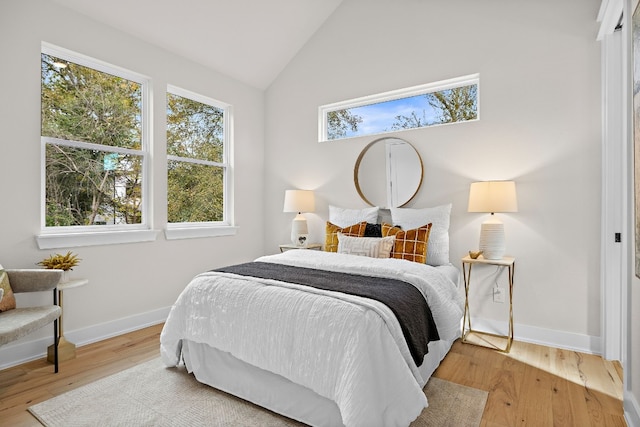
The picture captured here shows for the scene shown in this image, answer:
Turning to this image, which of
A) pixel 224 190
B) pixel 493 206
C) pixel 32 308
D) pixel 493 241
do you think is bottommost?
pixel 32 308

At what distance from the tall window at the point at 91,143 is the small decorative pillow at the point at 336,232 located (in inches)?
72.5

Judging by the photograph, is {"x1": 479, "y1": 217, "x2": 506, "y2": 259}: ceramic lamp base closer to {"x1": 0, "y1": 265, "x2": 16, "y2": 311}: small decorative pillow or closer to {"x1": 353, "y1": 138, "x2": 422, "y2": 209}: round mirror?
{"x1": 353, "y1": 138, "x2": 422, "y2": 209}: round mirror

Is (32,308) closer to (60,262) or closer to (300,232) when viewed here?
(60,262)

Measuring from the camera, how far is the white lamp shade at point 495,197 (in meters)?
2.79

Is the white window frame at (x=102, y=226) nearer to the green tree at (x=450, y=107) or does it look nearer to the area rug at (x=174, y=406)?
the area rug at (x=174, y=406)

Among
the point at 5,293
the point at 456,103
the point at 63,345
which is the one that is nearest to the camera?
the point at 5,293

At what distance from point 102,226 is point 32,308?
0.95 meters

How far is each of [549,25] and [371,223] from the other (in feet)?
7.39

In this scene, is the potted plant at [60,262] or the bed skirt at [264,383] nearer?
the bed skirt at [264,383]

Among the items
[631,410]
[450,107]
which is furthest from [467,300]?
[450,107]

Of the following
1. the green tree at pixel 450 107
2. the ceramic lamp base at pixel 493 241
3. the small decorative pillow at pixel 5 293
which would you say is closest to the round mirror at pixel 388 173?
the green tree at pixel 450 107

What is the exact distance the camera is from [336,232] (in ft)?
11.5

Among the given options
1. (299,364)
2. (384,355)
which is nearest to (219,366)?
(299,364)

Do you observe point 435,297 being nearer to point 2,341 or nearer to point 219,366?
point 219,366
